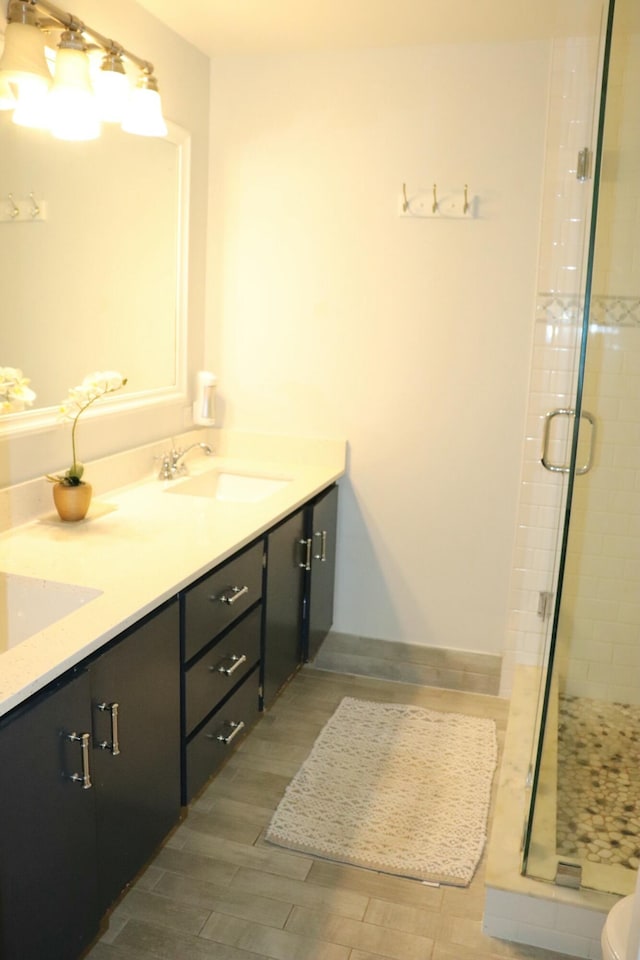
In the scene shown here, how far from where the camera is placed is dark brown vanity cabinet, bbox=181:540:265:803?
1.98 meters

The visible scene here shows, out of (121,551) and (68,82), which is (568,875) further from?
(68,82)

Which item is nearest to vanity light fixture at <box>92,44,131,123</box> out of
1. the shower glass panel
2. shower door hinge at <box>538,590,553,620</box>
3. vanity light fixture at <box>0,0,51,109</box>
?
vanity light fixture at <box>0,0,51,109</box>

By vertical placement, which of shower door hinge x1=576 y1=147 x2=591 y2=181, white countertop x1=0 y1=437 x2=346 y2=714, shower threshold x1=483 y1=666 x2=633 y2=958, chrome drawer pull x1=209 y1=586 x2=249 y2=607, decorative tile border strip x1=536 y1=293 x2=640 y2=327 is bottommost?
shower threshold x1=483 y1=666 x2=633 y2=958

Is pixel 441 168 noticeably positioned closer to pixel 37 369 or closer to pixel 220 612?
pixel 37 369

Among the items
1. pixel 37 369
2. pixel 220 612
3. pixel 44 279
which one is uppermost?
pixel 44 279

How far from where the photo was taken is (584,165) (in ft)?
8.80

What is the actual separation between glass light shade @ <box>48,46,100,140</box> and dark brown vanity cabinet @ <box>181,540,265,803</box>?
4.01 feet

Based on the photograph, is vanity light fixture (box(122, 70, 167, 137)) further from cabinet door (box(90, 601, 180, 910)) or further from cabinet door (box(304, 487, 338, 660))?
cabinet door (box(90, 601, 180, 910))

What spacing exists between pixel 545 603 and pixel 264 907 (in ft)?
5.05

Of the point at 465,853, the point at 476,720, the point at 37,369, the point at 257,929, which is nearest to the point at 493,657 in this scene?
the point at 476,720

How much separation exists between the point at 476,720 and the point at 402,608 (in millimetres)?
511

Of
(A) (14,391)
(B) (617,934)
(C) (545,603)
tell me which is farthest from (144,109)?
(B) (617,934)

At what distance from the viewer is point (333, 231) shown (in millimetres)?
3000

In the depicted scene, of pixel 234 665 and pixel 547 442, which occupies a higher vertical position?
pixel 547 442
